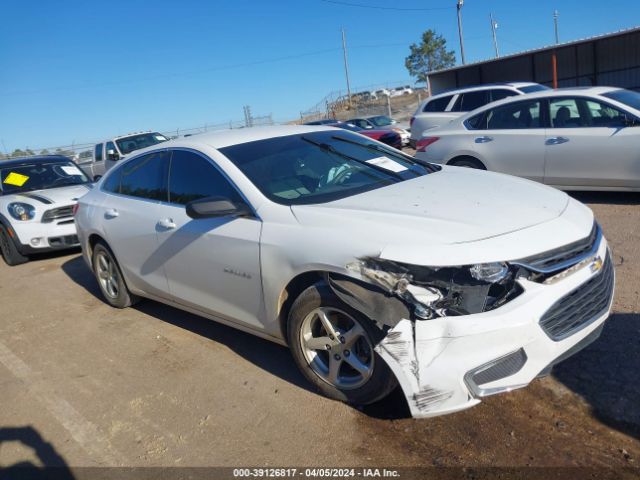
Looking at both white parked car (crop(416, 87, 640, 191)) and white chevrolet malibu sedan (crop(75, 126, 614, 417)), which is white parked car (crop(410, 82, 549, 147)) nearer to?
white parked car (crop(416, 87, 640, 191))

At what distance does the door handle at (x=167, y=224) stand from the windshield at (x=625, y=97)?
5.74m

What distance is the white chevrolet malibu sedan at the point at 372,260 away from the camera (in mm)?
2605

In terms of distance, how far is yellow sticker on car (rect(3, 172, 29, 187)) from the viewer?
8805mm

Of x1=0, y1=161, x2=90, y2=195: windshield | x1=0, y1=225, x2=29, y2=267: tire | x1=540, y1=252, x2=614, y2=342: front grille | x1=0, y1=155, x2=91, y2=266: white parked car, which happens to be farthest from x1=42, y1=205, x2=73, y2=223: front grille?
x1=540, y1=252, x2=614, y2=342: front grille

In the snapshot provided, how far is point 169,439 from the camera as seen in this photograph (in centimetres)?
316

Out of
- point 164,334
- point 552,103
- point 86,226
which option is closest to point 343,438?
point 164,334

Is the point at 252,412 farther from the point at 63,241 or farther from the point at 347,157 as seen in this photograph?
the point at 63,241

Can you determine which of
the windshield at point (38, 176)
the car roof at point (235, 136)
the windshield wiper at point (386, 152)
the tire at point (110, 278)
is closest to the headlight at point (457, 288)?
the windshield wiper at point (386, 152)

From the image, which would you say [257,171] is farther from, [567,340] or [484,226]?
[567,340]

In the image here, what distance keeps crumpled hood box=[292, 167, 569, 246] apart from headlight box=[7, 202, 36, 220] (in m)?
6.29

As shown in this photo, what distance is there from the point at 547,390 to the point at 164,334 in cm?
309

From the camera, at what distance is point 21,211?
810 centimetres

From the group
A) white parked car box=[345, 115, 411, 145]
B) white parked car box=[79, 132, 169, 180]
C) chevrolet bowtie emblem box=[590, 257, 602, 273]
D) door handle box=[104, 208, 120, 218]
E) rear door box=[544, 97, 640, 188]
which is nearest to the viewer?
chevrolet bowtie emblem box=[590, 257, 602, 273]

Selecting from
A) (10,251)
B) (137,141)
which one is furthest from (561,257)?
(137,141)
